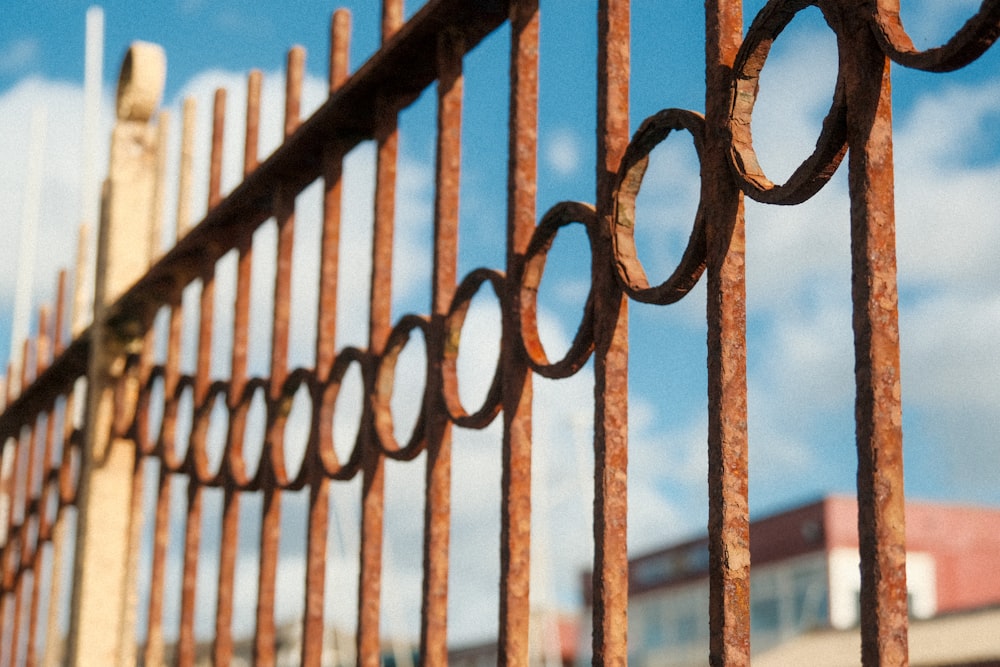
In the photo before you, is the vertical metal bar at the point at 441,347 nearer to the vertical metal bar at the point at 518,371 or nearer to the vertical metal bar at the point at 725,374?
the vertical metal bar at the point at 518,371

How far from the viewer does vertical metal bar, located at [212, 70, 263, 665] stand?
8.74ft

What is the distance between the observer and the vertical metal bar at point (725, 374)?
134 cm

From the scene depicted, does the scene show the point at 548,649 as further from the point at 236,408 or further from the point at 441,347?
the point at 441,347

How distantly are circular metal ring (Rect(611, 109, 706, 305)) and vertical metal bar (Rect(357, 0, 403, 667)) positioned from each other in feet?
2.28

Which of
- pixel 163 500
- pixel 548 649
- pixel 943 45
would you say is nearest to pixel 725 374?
pixel 943 45

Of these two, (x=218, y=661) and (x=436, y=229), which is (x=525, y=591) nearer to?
(x=436, y=229)

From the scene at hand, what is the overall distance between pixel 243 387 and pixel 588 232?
1265 mm

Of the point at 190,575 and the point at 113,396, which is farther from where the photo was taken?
the point at 113,396

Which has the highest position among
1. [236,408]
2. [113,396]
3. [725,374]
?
[113,396]

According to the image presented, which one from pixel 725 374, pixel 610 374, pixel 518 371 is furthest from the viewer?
pixel 518 371

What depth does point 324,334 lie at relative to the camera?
2443 mm

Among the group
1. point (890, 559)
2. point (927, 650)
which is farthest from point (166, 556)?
point (927, 650)

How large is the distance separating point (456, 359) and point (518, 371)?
206 mm

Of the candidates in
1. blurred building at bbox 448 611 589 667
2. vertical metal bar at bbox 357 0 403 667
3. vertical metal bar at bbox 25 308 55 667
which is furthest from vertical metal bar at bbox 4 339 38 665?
A: blurred building at bbox 448 611 589 667
